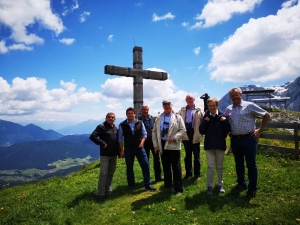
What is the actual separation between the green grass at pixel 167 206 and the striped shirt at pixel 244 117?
6.47 feet

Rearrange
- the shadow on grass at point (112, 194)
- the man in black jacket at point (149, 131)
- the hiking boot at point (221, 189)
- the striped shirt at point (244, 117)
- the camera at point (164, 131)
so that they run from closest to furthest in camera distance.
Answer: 1. the striped shirt at point (244, 117)
2. the hiking boot at point (221, 189)
3. the camera at point (164, 131)
4. the shadow on grass at point (112, 194)
5. the man in black jacket at point (149, 131)

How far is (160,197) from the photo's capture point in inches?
256

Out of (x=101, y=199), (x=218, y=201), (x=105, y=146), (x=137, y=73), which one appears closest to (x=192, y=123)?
(x=218, y=201)

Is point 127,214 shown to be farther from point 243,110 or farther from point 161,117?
point 243,110

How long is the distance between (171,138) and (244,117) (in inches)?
87.4

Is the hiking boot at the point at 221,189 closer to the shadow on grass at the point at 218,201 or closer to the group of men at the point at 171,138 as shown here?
the shadow on grass at the point at 218,201

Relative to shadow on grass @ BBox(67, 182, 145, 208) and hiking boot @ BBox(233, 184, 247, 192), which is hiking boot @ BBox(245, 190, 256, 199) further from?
shadow on grass @ BBox(67, 182, 145, 208)

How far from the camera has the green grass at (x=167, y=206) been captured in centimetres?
507

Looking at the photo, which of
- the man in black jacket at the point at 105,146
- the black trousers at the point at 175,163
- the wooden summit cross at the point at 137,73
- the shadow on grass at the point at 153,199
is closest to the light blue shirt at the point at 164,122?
the black trousers at the point at 175,163

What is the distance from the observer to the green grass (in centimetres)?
507

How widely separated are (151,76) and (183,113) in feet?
13.2

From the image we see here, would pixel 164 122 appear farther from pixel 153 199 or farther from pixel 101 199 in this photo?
pixel 101 199

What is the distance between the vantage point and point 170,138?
6.44 meters

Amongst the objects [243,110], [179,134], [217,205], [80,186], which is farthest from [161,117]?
[80,186]
